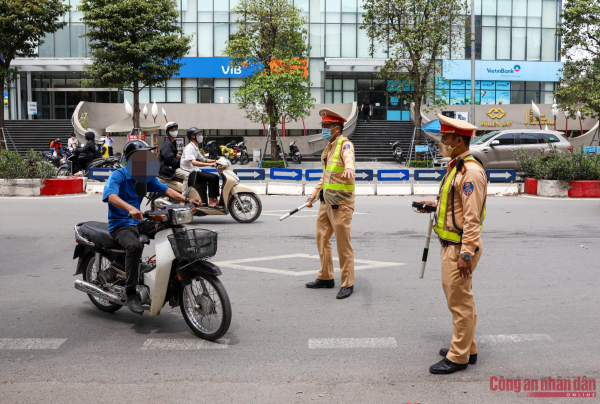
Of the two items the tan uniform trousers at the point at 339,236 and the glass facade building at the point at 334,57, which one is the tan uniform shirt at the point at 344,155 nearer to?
the tan uniform trousers at the point at 339,236

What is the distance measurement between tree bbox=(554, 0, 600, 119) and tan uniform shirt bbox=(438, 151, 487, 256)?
3277 cm

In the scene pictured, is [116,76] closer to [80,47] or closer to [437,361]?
[80,47]

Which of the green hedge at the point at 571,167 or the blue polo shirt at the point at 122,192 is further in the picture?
the green hedge at the point at 571,167

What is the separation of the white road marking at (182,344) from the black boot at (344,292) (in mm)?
1660

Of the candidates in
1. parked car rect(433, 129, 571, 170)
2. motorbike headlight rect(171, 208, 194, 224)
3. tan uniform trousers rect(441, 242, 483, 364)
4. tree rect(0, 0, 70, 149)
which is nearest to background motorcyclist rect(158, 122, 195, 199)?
motorbike headlight rect(171, 208, 194, 224)

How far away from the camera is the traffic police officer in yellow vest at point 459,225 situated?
4.16m

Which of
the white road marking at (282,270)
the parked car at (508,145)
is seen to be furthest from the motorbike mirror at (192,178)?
the parked car at (508,145)

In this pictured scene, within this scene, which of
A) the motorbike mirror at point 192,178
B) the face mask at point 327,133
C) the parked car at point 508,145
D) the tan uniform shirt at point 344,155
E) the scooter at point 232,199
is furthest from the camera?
the parked car at point 508,145

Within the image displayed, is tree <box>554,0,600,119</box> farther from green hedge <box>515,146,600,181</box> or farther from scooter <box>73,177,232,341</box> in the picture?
scooter <box>73,177,232,341</box>

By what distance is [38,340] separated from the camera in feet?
16.6

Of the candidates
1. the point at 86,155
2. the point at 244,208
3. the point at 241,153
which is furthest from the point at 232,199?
the point at 241,153

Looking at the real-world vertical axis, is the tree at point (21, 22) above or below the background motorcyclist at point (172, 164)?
above

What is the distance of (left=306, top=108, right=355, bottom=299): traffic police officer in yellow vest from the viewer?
20.8 ft

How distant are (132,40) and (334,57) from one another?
18.3 metres
